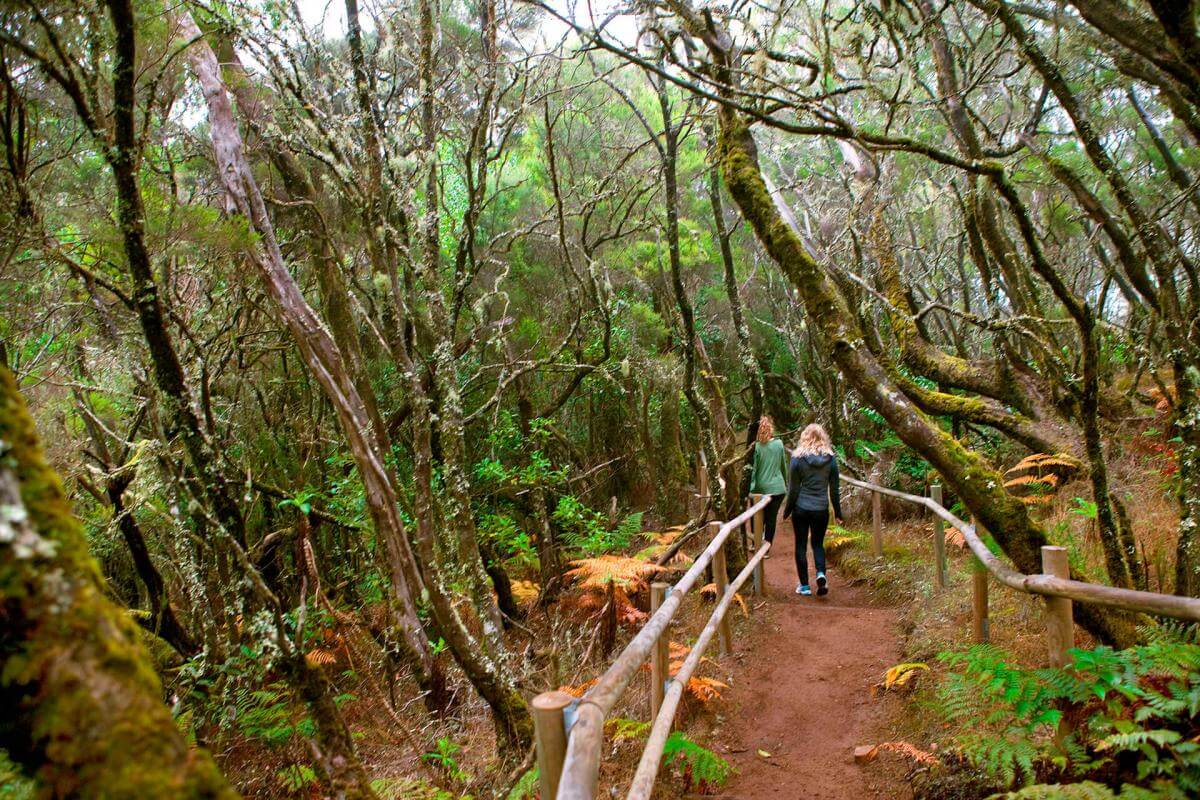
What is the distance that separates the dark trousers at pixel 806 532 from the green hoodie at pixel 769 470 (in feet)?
2.60

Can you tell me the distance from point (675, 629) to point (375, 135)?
6001 millimetres

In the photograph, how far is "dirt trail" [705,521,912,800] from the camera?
4367mm

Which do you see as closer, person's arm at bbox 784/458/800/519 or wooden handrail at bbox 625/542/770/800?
wooden handrail at bbox 625/542/770/800

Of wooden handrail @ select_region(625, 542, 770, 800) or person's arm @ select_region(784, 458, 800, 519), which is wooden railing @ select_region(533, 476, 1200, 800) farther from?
person's arm @ select_region(784, 458, 800, 519)

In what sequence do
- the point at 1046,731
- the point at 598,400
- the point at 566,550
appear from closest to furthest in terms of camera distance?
the point at 1046,731 < the point at 566,550 < the point at 598,400

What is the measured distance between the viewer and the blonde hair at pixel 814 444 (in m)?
Result: 8.05

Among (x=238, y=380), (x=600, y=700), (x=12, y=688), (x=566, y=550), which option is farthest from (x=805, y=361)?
(x=12, y=688)

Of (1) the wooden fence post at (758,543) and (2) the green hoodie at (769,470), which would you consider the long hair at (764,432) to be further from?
(1) the wooden fence post at (758,543)

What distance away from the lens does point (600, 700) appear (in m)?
2.21

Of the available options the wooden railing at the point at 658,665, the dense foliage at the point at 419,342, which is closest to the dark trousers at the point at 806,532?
the dense foliage at the point at 419,342

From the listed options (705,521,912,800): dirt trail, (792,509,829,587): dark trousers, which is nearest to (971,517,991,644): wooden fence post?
(705,521,912,800): dirt trail

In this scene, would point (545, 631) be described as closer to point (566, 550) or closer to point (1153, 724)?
point (566, 550)

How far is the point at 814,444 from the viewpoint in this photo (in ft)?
26.7

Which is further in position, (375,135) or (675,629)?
(675,629)
